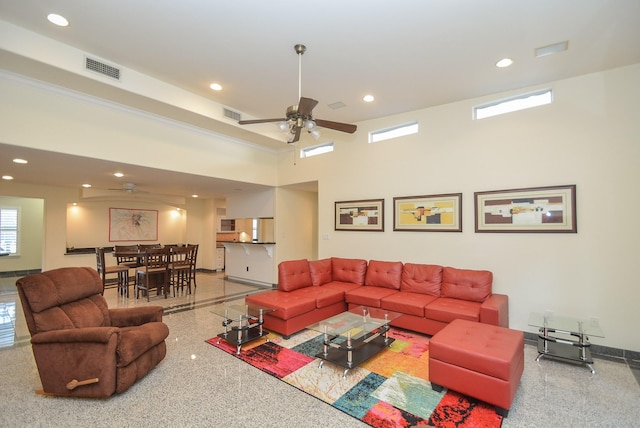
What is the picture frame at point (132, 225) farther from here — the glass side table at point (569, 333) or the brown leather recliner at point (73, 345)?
the glass side table at point (569, 333)

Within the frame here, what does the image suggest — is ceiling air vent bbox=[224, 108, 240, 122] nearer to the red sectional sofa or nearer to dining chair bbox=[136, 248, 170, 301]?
the red sectional sofa

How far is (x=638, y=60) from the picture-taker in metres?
3.29

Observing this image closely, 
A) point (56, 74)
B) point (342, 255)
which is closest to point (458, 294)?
point (342, 255)

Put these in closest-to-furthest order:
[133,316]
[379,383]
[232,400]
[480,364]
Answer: [480,364], [232,400], [379,383], [133,316]

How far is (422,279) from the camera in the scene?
14.4 feet

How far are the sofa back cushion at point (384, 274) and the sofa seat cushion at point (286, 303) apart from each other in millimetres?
1233

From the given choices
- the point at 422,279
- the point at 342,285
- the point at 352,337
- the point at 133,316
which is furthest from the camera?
the point at 342,285

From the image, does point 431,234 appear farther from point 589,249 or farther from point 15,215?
point 15,215

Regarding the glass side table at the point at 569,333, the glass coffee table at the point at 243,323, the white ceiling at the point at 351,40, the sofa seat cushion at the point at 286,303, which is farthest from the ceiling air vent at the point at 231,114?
the glass side table at the point at 569,333

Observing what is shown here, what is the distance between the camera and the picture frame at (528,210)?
362cm

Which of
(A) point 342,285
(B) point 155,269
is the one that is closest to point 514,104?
(A) point 342,285

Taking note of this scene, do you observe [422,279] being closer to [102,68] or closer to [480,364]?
[480,364]

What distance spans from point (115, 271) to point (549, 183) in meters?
7.65

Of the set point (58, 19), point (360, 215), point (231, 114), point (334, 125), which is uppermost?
point (58, 19)
